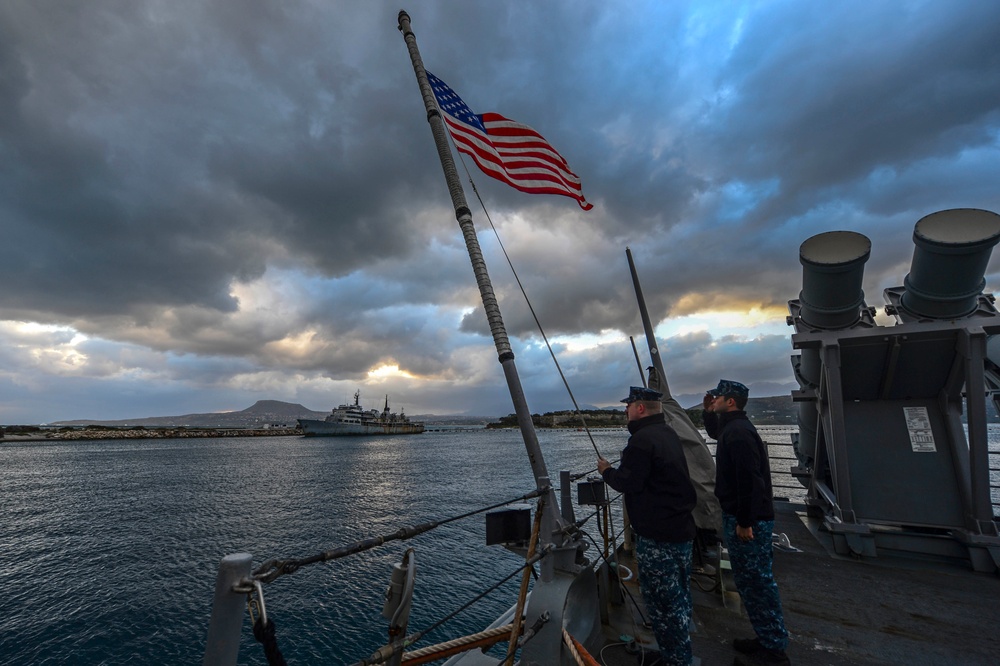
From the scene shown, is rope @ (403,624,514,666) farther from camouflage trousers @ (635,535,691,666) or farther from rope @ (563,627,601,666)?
camouflage trousers @ (635,535,691,666)

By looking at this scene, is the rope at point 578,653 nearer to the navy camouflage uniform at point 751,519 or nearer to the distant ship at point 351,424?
the navy camouflage uniform at point 751,519

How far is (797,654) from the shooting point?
421cm

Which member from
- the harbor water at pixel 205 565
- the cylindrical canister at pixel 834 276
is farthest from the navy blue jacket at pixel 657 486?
the harbor water at pixel 205 565

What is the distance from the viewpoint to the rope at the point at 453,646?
331cm

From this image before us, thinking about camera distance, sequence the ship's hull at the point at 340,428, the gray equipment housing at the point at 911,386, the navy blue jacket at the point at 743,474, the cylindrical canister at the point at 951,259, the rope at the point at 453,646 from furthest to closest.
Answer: the ship's hull at the point at 340,428
the gray equipment housing at the point at 911,386
the cylindrical canister at the point at 951,259
the navy blue jacket at the point at 743,474
the rope at the point at 453,646

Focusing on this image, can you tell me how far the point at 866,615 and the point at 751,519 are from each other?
2540 mm

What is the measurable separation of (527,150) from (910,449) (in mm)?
8297

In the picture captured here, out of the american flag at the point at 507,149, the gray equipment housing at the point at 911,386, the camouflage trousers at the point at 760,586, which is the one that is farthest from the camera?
the gray equipment housing at the point at 911,386

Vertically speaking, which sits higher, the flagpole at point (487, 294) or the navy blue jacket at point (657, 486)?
the flagpole at point (487, 294)

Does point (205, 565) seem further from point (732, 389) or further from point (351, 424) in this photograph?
point (351, 424)

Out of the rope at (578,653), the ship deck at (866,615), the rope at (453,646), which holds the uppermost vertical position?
the rope at (578,653)

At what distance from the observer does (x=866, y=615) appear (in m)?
4.98

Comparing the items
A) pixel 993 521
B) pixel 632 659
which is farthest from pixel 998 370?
pixel 632 659

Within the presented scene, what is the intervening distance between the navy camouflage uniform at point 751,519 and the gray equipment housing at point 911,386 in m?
3.91
